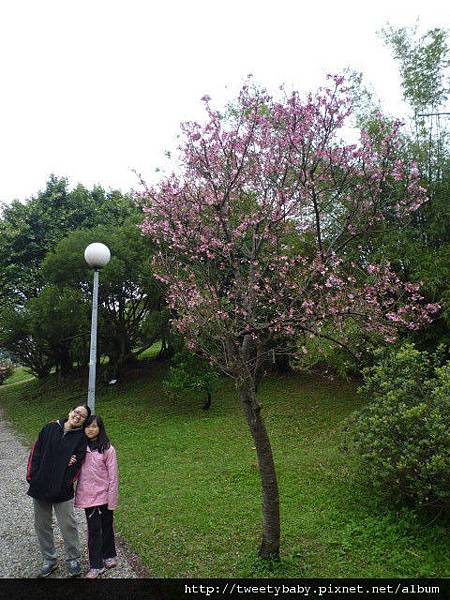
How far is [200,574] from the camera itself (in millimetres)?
4102

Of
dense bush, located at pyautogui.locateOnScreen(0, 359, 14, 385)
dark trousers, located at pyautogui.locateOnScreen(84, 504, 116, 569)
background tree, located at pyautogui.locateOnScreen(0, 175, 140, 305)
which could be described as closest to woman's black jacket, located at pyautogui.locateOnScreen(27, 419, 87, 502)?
dark trousers, located at pyautogui.locateOnScreen(84, 504, 116, 569)

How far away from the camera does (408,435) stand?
15.9 ft

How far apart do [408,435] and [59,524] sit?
3.76 metres

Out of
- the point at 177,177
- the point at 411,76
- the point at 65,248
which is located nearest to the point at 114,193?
the point at 65,248

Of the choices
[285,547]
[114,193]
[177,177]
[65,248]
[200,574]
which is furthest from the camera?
[114,193]

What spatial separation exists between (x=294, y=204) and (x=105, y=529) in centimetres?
393

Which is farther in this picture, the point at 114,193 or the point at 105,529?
the point at 114,193

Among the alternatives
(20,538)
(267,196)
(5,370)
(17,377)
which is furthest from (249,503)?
(17,377)

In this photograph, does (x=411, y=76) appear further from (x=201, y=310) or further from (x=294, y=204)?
(x=201, y=310)

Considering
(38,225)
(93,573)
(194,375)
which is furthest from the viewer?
(38,225)

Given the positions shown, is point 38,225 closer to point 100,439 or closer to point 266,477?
point 100,439

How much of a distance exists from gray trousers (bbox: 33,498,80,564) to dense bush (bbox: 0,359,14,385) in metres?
26.9

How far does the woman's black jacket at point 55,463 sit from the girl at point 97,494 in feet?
0.28

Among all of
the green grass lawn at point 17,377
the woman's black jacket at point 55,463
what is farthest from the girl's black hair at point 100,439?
the green grass lawn at point 17,377
